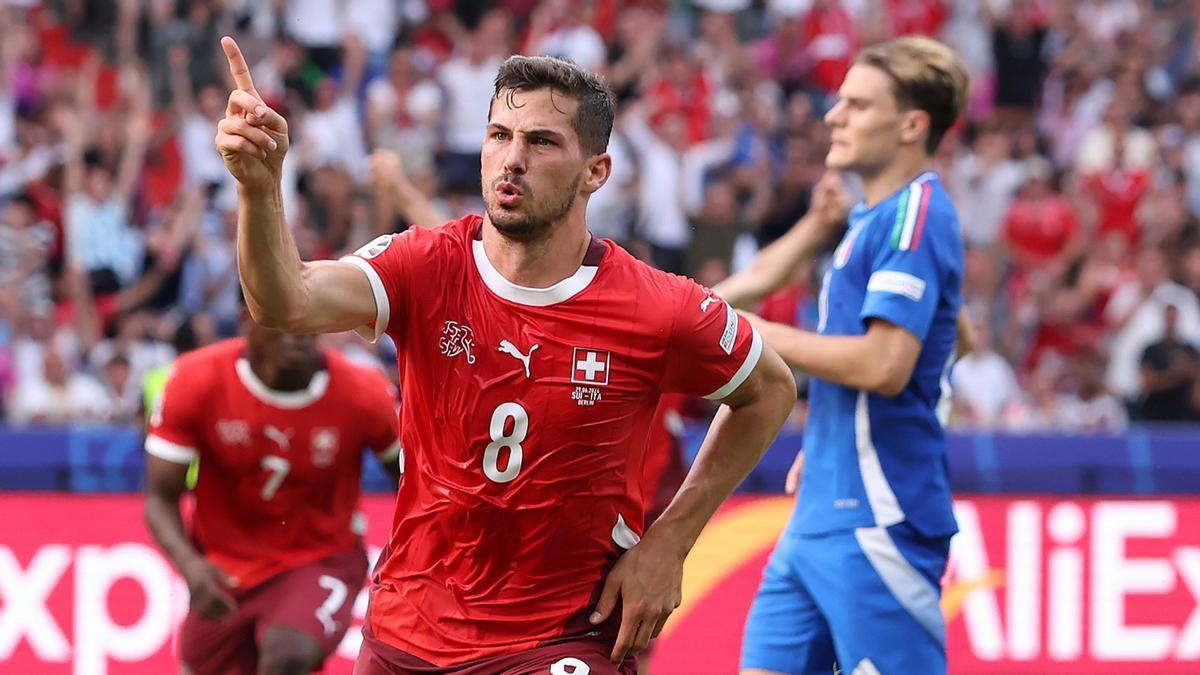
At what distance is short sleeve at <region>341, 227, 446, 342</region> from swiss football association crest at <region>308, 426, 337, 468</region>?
2.78 m

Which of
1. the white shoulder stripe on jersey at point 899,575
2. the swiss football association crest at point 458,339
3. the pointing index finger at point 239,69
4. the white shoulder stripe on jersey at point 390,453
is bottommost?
the white shoulder stripe on jersey at point 390,453

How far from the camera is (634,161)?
14805 mm

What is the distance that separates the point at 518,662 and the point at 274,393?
3.09m

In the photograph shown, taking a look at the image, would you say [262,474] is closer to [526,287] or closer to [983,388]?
[526,287]

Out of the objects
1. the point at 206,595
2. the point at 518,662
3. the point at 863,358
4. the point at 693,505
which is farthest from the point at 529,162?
the point at 206,595

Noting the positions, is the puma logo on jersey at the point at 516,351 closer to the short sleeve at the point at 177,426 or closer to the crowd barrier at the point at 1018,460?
the short sleeve at the point at 177,426

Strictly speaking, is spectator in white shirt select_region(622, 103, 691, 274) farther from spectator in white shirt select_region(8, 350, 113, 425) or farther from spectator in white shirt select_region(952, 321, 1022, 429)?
spectator in white shirt select_region(8, 350, 113, 425)

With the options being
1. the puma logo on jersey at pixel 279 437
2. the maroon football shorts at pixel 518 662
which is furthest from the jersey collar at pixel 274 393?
the maroon football shorts at pixel 518 662

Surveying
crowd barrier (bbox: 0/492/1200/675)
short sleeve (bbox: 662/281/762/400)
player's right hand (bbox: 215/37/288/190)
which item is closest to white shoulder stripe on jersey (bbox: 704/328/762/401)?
short sleeve (bbox: 662/281/762/400)

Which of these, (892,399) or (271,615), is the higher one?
(892,399)

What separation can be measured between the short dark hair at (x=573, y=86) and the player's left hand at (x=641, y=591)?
107 centimetres

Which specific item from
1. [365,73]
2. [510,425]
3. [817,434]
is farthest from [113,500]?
[365,73]

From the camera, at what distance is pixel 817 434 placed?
5906mm

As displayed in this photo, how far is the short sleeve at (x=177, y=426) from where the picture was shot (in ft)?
23.2
